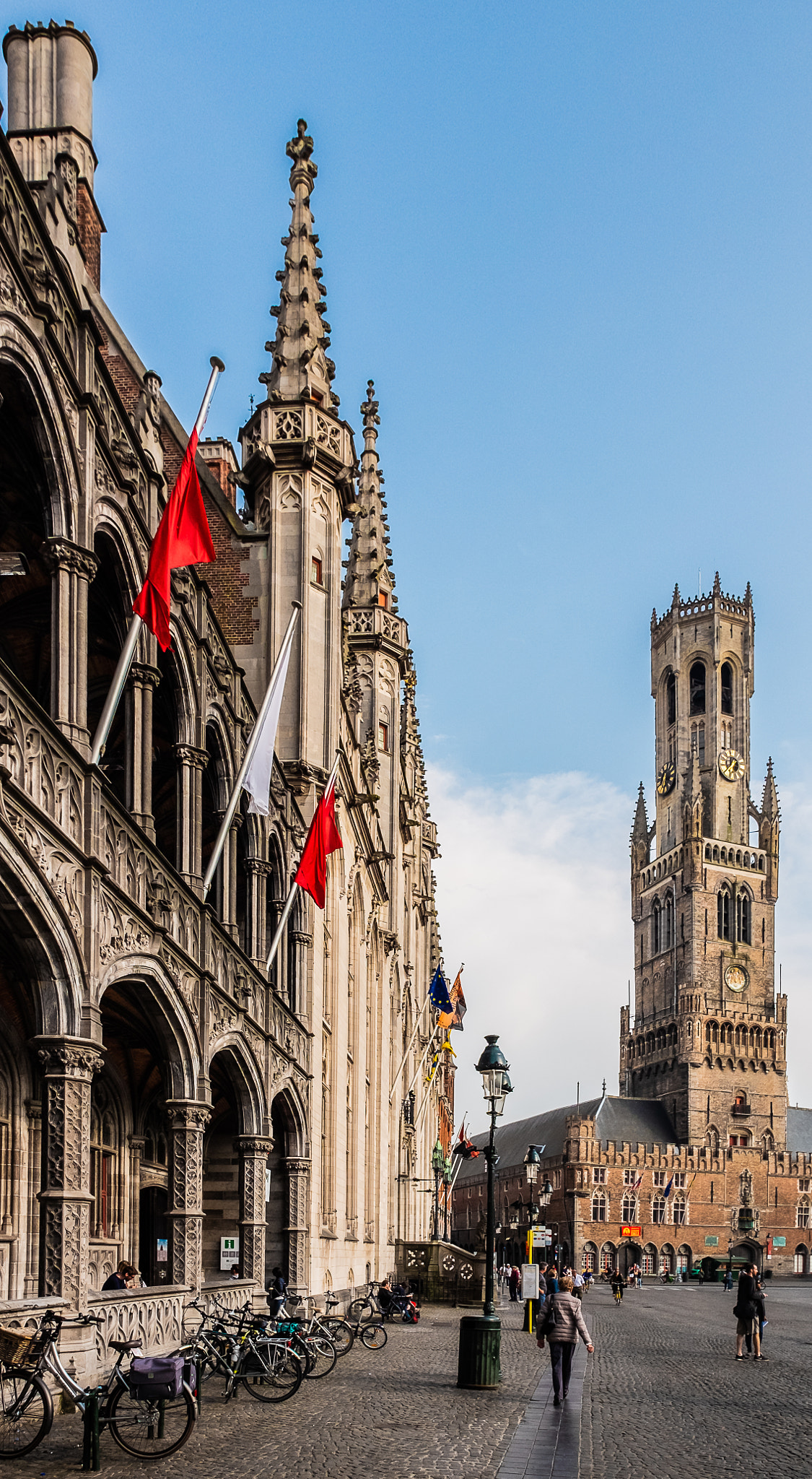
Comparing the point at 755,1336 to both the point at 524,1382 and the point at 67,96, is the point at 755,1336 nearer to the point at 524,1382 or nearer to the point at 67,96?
the point at 524,1382

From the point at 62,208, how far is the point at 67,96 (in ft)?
28.3

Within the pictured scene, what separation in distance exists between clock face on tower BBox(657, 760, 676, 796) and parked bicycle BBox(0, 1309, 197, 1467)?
141 metres

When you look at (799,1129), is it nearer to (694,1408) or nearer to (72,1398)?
(694,1408)

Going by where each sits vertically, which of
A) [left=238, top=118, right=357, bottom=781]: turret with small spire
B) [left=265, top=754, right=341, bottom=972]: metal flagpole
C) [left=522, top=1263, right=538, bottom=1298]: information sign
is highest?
[left=238, top=118, right=357, bottom=781]: turret with small spire

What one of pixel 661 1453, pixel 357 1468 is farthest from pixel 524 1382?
pixel 357 1468

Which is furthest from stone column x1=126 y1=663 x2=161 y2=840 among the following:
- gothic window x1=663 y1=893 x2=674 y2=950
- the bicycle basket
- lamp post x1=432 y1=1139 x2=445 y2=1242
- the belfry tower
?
gothic window x1=663 y1=893 x2=674 y2=950

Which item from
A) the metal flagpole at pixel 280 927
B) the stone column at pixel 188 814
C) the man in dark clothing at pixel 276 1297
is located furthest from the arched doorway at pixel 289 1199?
the stone column at pixel 188 814

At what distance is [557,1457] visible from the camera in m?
13.1

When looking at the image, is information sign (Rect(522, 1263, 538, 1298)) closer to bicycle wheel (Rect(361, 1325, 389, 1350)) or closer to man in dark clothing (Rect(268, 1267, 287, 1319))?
bicycle wheel (Rect(361, 1325, 389, 1350))

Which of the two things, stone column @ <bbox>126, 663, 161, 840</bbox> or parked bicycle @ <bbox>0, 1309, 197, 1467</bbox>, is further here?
stone column @ <bbox>126, 663, 161, 840</bbox>

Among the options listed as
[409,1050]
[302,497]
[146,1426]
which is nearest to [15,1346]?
[146,1426]

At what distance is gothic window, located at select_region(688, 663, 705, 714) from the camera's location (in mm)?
152875

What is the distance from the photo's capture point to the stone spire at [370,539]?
4747cm

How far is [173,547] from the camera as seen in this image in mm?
16328
